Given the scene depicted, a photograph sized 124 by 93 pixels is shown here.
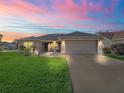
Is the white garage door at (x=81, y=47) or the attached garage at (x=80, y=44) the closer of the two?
the attached garage at (x=80, y=44)

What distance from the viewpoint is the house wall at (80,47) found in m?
29.4

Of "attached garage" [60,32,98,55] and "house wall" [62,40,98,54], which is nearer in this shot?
"attached garage" [60,32,98,55]

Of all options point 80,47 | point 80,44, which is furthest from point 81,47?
point 80,44

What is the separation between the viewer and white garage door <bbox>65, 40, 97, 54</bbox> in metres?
29.4

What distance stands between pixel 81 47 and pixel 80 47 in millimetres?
171

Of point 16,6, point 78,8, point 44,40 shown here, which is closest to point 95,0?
point 78,8

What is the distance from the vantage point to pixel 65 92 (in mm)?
6387

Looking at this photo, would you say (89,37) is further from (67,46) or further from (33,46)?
(33,46)

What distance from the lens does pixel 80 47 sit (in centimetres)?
2961

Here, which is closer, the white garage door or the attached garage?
the attached garage

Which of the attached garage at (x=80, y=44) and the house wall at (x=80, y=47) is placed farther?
the house wall at (x=80, y=47)

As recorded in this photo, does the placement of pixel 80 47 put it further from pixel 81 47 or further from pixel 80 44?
pixel 80 44

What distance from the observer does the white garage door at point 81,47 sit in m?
29.4

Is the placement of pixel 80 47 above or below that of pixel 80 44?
below
